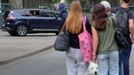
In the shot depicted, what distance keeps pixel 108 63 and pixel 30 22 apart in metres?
22.1

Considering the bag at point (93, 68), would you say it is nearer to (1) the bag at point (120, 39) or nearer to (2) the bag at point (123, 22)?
Result: (1) the bag at point (120, 39)

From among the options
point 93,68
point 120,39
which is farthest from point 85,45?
point 120,39

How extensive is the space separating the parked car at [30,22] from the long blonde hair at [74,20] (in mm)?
21529

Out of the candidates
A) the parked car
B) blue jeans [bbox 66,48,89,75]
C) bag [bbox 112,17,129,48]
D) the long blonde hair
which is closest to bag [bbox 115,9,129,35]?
bag [bbox 112,17,129,48]

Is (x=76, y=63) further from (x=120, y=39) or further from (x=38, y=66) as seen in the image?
(x=38, y=66)

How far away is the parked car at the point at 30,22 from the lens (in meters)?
30.2

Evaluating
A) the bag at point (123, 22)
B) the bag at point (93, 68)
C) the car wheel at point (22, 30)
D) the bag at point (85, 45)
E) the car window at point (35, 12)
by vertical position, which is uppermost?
the bag at point (123, 22)

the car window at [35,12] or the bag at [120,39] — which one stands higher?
the bag at [120,39]

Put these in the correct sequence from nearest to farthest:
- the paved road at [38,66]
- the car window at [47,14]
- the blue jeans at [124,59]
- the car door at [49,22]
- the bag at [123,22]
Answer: the bag at [123,22], the blue jeans at [124,59], the paved road at [38,66], the car door at [49,22], the car window at [47,14]

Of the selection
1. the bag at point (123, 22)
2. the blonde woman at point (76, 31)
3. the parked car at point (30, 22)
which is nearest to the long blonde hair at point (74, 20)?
the blonde woman at point (76, 31)

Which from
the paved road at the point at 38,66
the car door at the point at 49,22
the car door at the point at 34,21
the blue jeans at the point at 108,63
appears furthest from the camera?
the car door at the point at 49,22

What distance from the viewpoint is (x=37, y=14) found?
30.9 metres

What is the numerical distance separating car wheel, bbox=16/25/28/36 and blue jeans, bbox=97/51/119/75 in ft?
72.1

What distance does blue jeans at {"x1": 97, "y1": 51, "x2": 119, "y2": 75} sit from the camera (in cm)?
835
